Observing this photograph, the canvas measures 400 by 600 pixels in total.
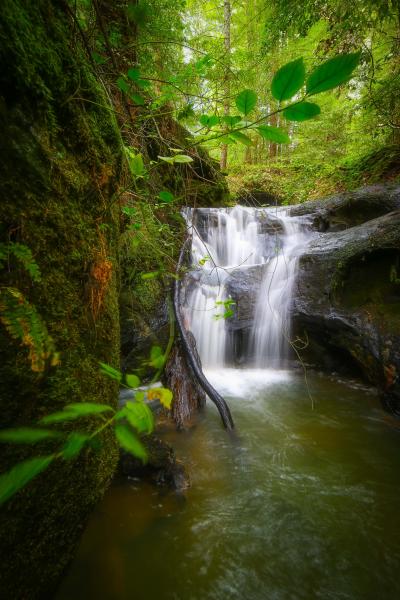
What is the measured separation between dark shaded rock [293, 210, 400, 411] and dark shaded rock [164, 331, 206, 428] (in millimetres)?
2436

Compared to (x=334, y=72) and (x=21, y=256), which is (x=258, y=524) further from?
(x=334, y=72)

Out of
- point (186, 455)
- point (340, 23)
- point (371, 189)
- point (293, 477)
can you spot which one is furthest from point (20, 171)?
point (371, 189)

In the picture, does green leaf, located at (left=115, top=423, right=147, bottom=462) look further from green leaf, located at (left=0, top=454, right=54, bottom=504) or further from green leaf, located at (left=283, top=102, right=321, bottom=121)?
green leaf, located at (left=283, top=102, right=321, bottom=121)

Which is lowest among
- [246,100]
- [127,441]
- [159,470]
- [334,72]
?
[159,470]

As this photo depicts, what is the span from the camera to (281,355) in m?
5.61

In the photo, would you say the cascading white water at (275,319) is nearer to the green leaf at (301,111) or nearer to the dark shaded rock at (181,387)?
the dark shaded rock at (181,387)

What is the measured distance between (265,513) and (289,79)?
2.87m

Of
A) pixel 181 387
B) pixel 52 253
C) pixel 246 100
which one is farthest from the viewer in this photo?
pixel 181 387

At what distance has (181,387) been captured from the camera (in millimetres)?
3840

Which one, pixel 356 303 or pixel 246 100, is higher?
pixel 246 100

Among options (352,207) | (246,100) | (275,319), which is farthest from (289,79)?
(352,207)

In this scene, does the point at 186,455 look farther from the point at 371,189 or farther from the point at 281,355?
the point at 371,189

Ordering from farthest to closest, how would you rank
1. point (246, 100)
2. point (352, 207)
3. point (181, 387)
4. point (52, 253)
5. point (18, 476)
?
point (352, 207) < point (181, 387) < point (52, 253) < point (246, 100) < point (18, 476)

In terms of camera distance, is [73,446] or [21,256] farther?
[21,256]
